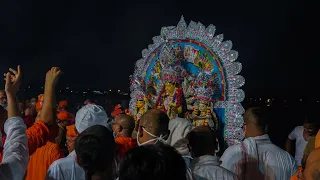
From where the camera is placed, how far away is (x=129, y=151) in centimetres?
157

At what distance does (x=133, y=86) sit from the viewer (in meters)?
9.27

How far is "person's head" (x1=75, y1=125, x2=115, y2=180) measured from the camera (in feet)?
6.99

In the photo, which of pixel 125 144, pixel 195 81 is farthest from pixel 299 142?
pixel 125 144

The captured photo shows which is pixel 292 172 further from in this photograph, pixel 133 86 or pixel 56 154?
pixel 133 86

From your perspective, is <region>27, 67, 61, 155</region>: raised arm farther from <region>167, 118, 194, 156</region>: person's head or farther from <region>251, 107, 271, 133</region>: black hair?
<region>251, 107, 271, 133</region>: black hair

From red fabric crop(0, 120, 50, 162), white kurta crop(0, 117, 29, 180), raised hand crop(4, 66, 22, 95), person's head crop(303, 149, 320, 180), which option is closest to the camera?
person's head crop(303, 149, 320, 180)

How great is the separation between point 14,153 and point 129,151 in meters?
0.91

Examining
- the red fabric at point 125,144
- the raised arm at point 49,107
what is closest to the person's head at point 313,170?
the raised arm at point 49,107

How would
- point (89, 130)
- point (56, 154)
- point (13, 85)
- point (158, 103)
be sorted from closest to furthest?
1. point (89, 130)
2. point (13, 85)
3. point (56, 154)
4. point (158, 103)

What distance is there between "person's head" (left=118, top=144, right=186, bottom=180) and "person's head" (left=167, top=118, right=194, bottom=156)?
2166 millimetres

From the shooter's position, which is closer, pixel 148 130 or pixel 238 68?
pixel 148 130

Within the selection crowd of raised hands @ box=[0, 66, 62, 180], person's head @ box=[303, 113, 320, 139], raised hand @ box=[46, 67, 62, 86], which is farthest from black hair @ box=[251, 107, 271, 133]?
person's head @ box=[303, 113, 320, 139]

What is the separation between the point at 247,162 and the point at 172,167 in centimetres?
203

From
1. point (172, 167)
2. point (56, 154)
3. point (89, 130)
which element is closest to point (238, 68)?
point (56, 154)
